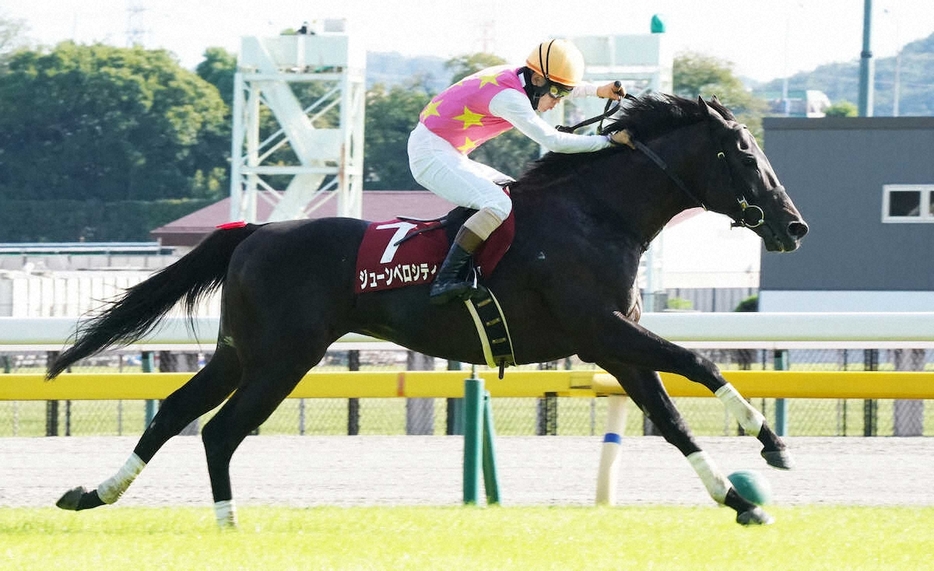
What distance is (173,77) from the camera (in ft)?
254

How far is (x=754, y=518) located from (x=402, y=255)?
1903 mm

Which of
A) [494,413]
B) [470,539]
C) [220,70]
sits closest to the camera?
[470,539]

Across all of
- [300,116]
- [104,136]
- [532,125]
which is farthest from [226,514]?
[104,136]

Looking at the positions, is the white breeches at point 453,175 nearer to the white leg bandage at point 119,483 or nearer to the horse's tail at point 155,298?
the horse's tail at point 155,298

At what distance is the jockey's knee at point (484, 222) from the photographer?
6.05 m

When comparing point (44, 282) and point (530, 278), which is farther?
point (44, 282)

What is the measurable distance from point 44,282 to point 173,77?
52.0m

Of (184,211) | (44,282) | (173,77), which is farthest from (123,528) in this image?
(173,77)

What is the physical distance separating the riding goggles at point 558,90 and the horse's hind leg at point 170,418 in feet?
6.27

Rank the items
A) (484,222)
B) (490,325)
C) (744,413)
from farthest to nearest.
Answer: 1. (490,325)
2. (484,222)
3. (744,413)

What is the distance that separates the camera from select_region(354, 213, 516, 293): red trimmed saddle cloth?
6.30 metres

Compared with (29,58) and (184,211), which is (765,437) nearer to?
(184,211)

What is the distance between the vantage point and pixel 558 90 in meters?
6.39

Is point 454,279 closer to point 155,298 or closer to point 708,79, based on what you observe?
point 155,298
